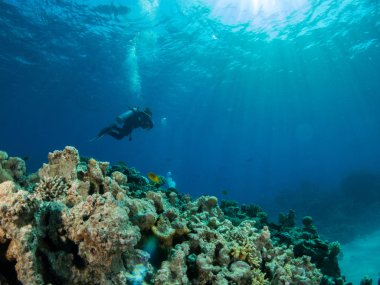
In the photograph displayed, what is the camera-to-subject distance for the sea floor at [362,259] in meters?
23.1

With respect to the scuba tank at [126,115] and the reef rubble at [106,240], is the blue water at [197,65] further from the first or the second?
the reef rubble at [106,240]

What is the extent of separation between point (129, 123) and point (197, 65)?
23.0 meters

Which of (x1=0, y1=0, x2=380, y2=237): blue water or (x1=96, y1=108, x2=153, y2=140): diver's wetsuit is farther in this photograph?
(x1=0, y1=0, x2=380, y2=237): blue water

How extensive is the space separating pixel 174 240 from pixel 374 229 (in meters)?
27.1

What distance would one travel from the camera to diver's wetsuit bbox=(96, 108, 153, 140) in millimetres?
12727

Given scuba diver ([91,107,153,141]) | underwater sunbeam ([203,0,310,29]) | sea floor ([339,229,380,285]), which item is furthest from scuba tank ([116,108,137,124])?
sea floor ([339,229,380,285])

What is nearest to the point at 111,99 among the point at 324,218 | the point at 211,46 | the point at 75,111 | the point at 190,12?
the point at 75,111

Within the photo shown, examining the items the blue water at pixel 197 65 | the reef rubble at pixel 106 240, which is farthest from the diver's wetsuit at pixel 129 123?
the blue water at pixel 197 65

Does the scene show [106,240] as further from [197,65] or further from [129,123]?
[197,65]

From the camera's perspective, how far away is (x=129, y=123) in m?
13.1

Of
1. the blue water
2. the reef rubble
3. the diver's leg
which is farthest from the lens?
the blue water

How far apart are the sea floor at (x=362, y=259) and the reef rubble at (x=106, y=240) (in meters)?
21.5

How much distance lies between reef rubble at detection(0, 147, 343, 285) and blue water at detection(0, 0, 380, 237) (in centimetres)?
2108

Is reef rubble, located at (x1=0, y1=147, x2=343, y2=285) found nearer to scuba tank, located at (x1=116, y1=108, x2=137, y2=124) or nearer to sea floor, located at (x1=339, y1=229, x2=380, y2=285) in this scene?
scuba tank, located at (x1=116, y1=108, x2=137, y2=124)
